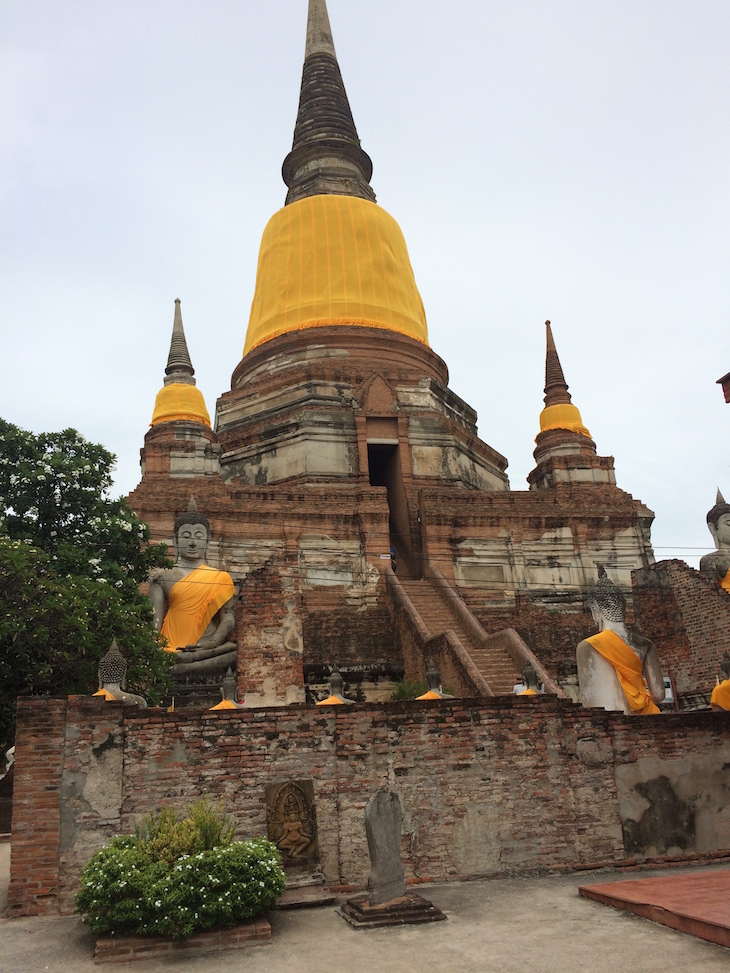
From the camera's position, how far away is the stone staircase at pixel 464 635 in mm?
15086

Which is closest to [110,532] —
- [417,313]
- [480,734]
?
[480,734]

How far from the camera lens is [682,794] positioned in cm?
1018

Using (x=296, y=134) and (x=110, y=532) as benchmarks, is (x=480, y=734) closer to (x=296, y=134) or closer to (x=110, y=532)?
(x=110, y=532)

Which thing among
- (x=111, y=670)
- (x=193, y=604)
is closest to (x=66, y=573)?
(x=193, y=604)

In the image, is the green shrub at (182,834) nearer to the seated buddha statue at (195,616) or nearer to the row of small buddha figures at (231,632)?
the row of small buddha figures at (231,632)

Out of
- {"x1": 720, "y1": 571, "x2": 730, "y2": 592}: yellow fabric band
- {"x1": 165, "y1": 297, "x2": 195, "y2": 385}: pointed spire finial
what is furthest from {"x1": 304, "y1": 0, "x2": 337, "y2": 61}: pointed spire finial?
{"x1": 720, "y1": 571, "x2": 730, "y2": 592}: yellow fabric band

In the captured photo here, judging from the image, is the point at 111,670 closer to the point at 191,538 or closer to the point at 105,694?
the point at 105,694

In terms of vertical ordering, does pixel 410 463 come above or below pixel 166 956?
above

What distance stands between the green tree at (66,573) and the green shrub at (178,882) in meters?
3.95

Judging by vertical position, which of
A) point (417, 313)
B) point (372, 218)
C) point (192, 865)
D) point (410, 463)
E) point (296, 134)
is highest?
point (296, 134)

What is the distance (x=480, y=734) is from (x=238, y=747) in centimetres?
257

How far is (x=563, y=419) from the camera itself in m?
26.3

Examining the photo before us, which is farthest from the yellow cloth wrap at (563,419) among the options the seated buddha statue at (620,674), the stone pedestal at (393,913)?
the stone pedestal at (393,913)

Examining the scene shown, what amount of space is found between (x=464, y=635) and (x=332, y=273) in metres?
13.6
